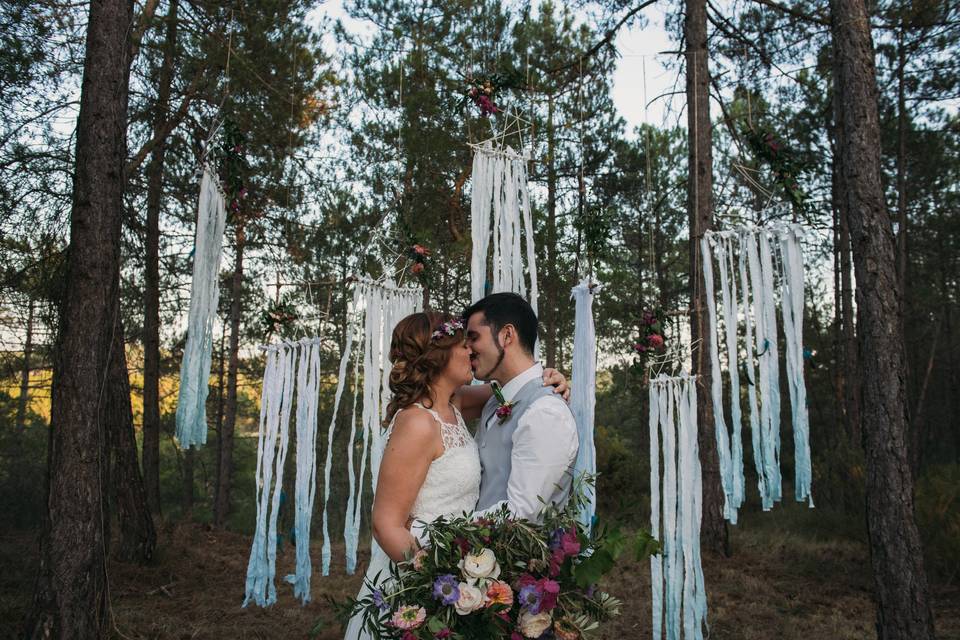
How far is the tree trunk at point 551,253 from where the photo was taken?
10062 millimetres

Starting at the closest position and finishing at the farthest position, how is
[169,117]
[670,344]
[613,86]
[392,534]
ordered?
[392,534] < [670,344] < [169,117] < [613,86]

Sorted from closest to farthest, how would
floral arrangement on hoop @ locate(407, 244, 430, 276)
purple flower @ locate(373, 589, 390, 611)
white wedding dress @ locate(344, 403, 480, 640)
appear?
purple flower @ locate(373, 589, 390, 611)
white wedding dress @ locate(344, 403, 480, 640)
floral arrangement on hoop @ locate(407, 244, 430, 276)

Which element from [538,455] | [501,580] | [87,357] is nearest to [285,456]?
[87,357]

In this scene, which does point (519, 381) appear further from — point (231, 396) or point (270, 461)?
point (231, 396)

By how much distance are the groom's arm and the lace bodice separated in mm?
155

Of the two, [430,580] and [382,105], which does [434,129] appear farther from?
[430,580]

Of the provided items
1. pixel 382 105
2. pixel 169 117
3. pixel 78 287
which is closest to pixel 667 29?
pixel 382 105

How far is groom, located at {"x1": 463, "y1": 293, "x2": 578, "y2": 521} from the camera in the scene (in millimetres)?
2086

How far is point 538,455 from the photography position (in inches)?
82.3

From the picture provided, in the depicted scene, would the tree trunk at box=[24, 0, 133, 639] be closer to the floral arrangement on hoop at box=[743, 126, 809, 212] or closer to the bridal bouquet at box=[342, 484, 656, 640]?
the bridal bouquet at box=[342, 484, 656, 640]

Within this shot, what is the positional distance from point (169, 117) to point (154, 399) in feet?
11.1

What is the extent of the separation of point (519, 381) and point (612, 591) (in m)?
4.79

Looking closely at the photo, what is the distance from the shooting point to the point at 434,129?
845cm

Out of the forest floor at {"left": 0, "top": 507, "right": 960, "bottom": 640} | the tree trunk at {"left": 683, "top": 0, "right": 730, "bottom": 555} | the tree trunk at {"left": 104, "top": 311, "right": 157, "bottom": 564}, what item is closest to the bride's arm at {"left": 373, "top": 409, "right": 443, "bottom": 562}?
the forest floor at {"left": 0, "top": 507, "right": 960, "bottom": 640}
